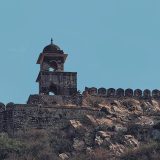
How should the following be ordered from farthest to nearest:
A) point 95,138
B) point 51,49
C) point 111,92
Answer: point 51,49, point 111,92, point 95,138

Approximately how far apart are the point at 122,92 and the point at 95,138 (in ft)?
24.3

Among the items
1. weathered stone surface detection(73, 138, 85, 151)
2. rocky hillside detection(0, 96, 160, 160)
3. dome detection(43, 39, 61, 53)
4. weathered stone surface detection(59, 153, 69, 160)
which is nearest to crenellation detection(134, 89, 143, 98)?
rocky hillside detection(0, 96, 160, 160)

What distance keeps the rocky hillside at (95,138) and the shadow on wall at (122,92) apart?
1863mm

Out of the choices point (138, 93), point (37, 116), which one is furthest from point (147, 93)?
point (37, 116)

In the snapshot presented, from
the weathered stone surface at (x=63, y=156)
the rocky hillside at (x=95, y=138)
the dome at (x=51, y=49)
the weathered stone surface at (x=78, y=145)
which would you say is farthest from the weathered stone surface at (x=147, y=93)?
the weathered stone surface at (x=63, y=156)

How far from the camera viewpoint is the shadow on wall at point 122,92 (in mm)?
80125

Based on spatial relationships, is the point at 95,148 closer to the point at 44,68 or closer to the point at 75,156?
the point at 75,156

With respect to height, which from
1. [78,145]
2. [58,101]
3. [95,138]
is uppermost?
[58,101]

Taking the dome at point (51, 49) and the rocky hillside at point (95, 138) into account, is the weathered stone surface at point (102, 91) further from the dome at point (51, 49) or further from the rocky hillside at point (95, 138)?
the dome at point (51, 49)

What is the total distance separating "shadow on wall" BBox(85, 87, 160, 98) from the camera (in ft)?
263

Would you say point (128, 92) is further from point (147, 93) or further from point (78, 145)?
point (78, 145)

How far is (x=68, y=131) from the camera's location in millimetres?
75188

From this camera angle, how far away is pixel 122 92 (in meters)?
80.6

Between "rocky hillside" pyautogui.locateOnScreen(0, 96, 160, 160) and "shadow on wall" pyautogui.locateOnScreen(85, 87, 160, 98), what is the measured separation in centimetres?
186
